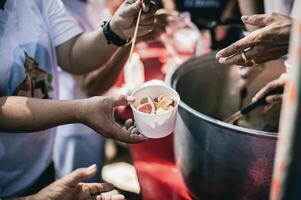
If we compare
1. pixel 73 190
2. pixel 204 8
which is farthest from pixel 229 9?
pixel 73 190

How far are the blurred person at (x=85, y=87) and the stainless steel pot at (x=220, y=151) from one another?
0.59 metres

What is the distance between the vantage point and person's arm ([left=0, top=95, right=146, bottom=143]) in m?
1.19

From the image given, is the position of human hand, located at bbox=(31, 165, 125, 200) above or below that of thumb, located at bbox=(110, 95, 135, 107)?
below

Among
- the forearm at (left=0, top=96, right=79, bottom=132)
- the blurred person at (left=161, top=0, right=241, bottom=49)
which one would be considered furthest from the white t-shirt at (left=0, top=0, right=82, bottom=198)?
the blurred person at (left=161, top=0, right=241, bottom=49)

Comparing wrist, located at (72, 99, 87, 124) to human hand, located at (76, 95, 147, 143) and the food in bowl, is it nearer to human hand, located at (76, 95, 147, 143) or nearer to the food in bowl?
human hand, located at (76, 95, 147, 143)

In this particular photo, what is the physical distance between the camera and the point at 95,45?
1.65m

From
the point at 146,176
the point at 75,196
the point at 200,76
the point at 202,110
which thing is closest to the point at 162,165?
the point at 146,176

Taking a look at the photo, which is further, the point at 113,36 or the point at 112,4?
the point at 112,4

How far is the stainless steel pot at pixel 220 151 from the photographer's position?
1.16 metres

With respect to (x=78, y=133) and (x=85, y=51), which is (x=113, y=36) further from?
(x=78, y=133)

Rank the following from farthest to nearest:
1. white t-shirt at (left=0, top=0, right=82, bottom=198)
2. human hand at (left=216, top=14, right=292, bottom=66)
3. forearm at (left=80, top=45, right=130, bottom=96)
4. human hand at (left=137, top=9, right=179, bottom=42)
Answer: human hand at (left=137, top=9, right=179, bottom=42) → forearm at (left=80, top=45, right=130, bottom=96) → white t-shirt at (left=0, top=0, right=82, bottom=198) → human hand at (left=216, top=14, right=292, bottom=66)

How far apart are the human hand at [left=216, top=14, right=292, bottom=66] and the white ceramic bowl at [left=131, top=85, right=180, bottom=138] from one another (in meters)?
0.24

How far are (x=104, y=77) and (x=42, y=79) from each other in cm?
65

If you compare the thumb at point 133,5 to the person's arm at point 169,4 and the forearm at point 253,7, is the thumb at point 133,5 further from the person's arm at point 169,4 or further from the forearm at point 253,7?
the person's arm at point 169,4
